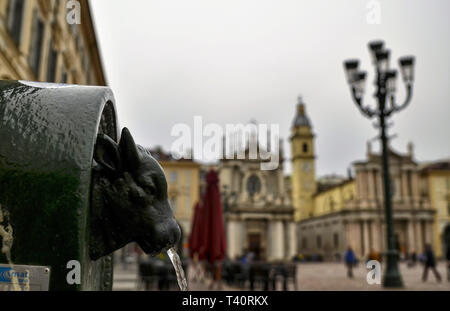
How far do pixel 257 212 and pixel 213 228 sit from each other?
1477 inches

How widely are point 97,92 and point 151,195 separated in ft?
1.43

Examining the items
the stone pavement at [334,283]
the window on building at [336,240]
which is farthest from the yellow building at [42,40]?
the window on building at [336,240]

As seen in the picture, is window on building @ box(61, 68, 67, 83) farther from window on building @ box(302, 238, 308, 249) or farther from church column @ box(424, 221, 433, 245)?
window on building @ box(302, 238, 308, 249)

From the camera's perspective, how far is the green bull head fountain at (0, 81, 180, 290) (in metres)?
1.30

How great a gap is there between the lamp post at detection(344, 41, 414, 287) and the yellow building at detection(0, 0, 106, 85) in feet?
23.3

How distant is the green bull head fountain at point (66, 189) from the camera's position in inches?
51.2

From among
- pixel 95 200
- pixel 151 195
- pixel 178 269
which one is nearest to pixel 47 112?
pixel 95 200

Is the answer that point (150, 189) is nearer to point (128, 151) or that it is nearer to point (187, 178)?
point (128, 151)

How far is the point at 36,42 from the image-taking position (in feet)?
42.6

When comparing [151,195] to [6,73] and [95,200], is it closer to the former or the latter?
[95,200]

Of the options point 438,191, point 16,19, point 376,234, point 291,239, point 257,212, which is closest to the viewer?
point 16,19

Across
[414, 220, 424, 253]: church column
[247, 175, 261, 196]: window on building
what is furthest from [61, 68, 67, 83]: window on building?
[414, 220, 424, 253]: church column

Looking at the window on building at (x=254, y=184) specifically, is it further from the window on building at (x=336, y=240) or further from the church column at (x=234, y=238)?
the window on building at (x=336, y=240)

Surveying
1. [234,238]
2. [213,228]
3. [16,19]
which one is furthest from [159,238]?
[234,238]
